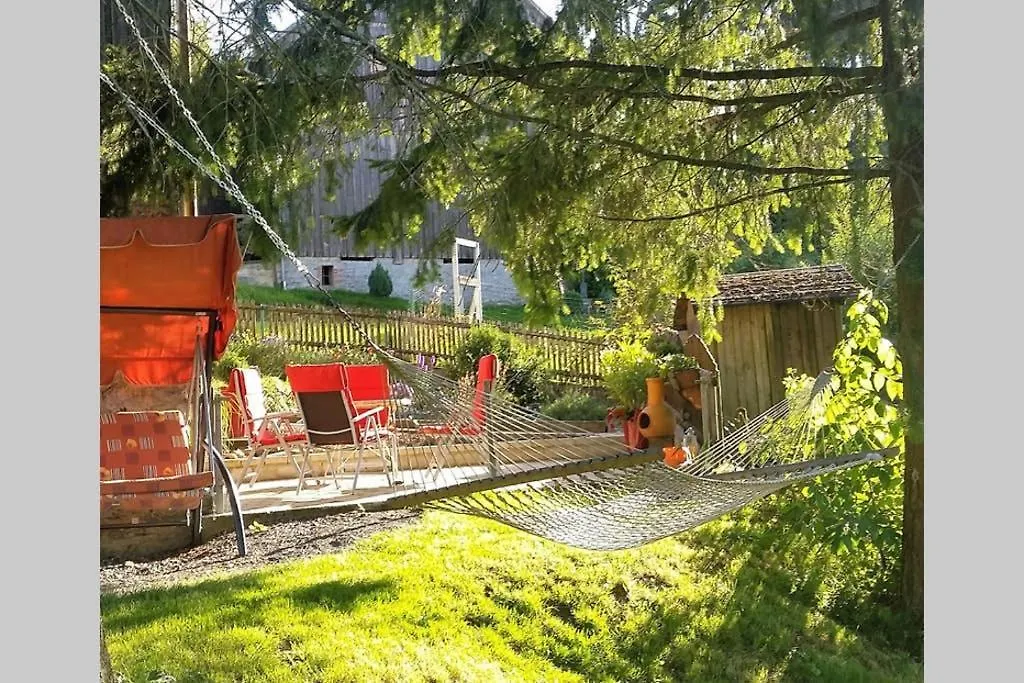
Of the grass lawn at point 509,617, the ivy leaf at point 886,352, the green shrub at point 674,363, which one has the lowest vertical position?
the grass lawn at point 509,617

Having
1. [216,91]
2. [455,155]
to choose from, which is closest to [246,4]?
[216,91]

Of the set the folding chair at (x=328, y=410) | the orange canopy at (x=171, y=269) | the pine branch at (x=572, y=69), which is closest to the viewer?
the orange canopy at (x=171, y=269)

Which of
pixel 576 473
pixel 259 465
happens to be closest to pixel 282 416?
pixel 259 465

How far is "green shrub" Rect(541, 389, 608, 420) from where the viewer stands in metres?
4.24

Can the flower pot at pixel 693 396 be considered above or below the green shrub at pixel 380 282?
below

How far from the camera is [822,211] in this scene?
3.17 meters

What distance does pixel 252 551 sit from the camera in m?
3.29

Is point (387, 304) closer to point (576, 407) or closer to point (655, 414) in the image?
point (576, 407)

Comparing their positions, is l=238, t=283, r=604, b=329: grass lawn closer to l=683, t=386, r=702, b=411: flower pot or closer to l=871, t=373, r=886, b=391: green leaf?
l=683, t=386, r=702, b=411: flower pot

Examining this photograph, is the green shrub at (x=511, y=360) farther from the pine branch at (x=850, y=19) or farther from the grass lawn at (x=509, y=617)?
the pine branch at (x=850, y=19)

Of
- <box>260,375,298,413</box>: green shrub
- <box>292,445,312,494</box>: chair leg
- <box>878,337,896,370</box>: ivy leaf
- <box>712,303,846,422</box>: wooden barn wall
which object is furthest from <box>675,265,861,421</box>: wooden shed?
<box>260,375,298,413</box>: green shrub

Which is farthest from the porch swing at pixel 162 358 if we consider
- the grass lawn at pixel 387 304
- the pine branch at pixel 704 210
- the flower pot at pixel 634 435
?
the flower pot at pixel 634 435

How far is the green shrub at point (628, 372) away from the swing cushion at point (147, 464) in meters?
1.91

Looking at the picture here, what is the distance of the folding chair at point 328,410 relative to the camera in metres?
3.50
